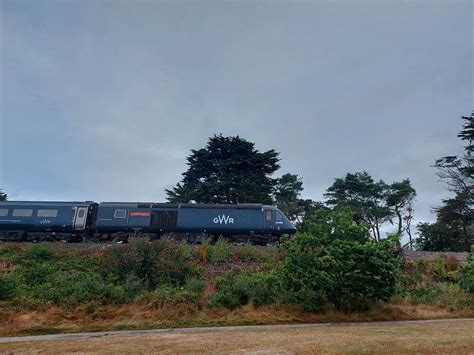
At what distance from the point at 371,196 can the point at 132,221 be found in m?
30.3

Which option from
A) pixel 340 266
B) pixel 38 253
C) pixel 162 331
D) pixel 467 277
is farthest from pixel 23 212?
pixel 467 277

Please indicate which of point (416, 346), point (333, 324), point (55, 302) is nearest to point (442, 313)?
point (333, 324)

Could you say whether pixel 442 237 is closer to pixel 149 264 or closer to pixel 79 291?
pixel 149 264

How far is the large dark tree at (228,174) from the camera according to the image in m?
38.1

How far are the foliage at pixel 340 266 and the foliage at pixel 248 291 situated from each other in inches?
35.9

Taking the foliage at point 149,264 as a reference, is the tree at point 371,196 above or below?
above

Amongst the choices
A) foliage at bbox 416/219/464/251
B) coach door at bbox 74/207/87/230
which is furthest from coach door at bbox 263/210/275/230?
foliage at bbox 416/219/464/251

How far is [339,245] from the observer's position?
1387 cm

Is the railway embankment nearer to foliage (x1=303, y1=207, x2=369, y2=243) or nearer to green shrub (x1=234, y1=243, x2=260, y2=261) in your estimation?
foliage (x1=303, y1=207, x2=369, y2=243)

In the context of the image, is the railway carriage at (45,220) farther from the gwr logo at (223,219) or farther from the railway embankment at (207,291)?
the gwr logo at (223,219)

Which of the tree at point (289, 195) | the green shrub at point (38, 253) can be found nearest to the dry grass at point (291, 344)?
the green shrub at point (38, 253)

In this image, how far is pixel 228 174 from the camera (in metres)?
39.9

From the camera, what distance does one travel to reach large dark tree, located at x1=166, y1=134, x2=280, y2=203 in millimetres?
38094

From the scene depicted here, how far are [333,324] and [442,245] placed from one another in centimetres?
2906
